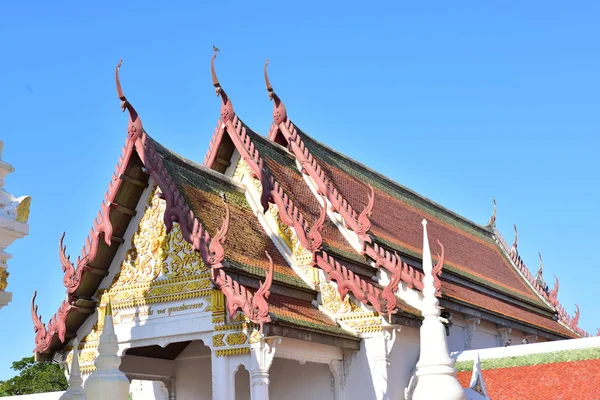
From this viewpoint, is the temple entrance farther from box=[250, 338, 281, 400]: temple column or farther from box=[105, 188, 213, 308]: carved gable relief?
box=[250, 338, 281, 400]: temple column

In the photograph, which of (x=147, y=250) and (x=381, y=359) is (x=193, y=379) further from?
(x=381, y=359)

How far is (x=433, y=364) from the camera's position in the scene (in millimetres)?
6117

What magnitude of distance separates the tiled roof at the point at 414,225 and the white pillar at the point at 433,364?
Result: 30.6 feet

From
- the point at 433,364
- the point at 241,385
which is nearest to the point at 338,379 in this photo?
the point at 241,385

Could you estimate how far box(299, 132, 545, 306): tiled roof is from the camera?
57.3ft

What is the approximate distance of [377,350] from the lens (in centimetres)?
1355

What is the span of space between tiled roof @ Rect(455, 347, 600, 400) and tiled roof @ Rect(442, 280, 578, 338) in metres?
1.99

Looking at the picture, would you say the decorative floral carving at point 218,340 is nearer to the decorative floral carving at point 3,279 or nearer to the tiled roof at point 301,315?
the tiled roof at point 301,315

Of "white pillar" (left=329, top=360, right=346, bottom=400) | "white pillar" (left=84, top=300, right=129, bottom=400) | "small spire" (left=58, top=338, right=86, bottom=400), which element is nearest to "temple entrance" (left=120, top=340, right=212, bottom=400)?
"white pillar" (left=329, top=360, right=346, bottom=400)

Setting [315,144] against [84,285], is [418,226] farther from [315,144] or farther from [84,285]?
[84,285]

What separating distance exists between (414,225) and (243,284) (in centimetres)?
803

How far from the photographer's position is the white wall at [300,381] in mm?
13805

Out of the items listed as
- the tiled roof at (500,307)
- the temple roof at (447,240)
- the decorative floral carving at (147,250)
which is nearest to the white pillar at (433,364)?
the decorative floral carving at (147,250)

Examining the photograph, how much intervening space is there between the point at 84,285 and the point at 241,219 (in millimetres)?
2607
